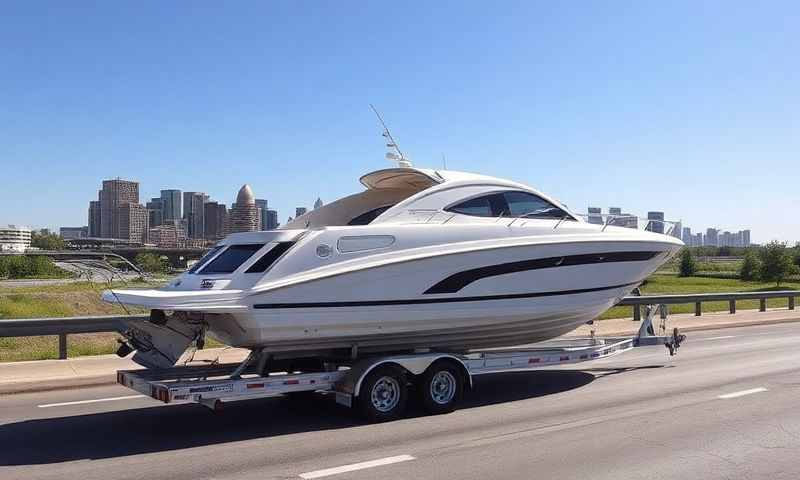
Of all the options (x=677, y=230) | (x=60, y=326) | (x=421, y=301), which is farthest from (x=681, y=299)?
(x=60, y=326)

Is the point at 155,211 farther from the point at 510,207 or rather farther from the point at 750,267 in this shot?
the point at 510,207

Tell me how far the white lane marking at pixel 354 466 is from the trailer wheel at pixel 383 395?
1541 mm

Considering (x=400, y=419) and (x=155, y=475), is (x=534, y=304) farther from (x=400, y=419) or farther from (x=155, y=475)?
(x=155, y=475)

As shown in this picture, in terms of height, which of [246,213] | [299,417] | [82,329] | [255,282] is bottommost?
[299,417]

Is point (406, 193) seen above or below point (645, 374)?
above

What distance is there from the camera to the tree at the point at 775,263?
187ft

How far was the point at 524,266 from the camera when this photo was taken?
1045 cm

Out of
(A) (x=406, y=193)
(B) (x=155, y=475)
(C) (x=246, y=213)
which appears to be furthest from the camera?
(C) (x=246, y=213)

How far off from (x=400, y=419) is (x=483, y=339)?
2.00 m

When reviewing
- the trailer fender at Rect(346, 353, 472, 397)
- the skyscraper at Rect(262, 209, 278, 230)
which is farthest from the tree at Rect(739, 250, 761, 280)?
the trailer fender at Rect(346, 353, 472, 397)

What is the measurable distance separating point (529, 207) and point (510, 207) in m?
0.38

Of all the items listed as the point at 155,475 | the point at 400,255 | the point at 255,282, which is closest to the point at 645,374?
the point at 400,255

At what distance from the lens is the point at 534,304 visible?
419 inches

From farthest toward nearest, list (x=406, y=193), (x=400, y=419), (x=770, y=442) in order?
1. (x=406, y=193)
2. (x=400, y=419)
3. (x=770, y=442)
